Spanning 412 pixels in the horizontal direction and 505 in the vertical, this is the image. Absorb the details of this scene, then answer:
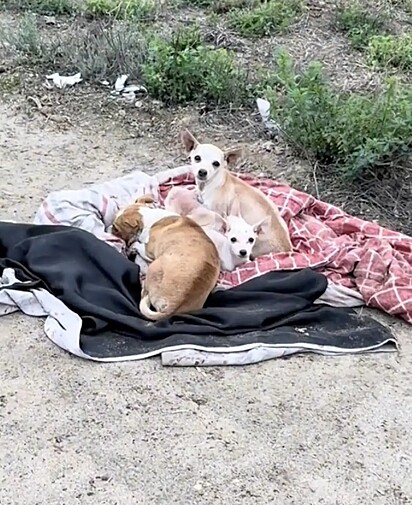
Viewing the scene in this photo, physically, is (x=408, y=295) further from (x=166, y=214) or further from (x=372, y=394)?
(x=166, y=214)

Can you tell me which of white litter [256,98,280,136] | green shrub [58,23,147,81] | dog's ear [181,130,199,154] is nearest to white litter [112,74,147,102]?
green shrub [58,23,147,81]

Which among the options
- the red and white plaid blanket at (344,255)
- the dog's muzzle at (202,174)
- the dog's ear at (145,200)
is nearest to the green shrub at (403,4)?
the red and white plaid blanket at (344,255)

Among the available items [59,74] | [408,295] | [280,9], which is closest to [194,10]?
[280,9]

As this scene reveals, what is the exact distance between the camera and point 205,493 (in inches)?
121

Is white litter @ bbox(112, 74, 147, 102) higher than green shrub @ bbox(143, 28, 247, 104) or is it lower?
lower

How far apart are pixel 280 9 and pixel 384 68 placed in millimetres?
1472

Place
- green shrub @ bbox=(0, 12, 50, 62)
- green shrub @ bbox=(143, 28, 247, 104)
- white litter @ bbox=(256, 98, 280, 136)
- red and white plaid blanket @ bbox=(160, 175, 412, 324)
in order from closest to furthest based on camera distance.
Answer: red and white plaid blanket @ bbox=(160, 175, 412, 324), white litter @ bbox=(256, 98, 280, 136), green shrub @ bbox=(143, 28, 247, 104), green shrub @ bbox=(0, 12, 50, 62)

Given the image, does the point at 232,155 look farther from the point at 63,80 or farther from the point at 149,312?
the point at 63,80

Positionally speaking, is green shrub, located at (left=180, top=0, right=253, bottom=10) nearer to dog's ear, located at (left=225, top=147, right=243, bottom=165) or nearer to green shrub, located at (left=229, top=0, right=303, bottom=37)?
green shrub, located at (left=229, top=0, right=303, bottom=37)

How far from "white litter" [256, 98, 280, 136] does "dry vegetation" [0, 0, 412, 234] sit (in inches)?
2.6

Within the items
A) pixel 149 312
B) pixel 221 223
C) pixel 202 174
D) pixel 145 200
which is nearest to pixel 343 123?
pixel 202 174

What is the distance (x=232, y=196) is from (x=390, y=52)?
310cm

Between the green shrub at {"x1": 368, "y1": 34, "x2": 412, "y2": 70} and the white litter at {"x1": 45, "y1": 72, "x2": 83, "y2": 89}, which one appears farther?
the green shrub at {"x1": 368, "y1": 34, "x2": 412, "y2": 70}

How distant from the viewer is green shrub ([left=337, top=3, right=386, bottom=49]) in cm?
771
